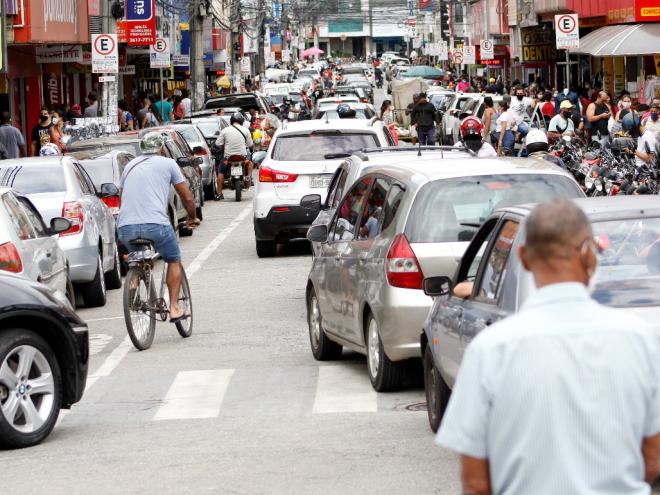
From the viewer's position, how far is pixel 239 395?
1034cm

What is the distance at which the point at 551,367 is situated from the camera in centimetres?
358

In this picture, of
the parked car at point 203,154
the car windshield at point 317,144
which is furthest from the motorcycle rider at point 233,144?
the car windshield at point 317,144

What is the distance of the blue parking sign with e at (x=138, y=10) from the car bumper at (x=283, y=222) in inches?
867

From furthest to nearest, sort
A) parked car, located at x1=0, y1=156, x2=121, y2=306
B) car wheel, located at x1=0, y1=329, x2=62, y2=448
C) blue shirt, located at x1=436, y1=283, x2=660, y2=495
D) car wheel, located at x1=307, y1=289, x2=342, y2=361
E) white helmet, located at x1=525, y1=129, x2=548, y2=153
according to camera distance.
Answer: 1. white helmet, located at x1=525, y1=129, x2=548, y2=153
2. parked car, located at x1=0, y1=156, x2=121, y2=306
3. car wheel, located at x1=307, y1=289, x2=342, y2=361
4. car wheel, located at x1=0, y1=329, x2=62, y2=448
5. blue shirt, located at x1=436, y1=283, x2=660, y2=495

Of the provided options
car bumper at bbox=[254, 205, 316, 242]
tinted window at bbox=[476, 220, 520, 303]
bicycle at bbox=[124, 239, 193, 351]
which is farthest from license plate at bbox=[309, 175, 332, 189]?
tinted window at bbox=[476, 220, 520, 303]

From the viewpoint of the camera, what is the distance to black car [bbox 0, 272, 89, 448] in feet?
28.1

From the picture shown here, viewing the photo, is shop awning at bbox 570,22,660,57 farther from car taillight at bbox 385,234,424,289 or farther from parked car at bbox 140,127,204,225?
car taillight at bbox 385,234,424,289

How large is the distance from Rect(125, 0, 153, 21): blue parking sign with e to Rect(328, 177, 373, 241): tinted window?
29.8 meters

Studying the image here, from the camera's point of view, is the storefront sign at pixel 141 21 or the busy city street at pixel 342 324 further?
the storefront sign at pixel 141 21

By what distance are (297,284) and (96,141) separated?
5.97 metres

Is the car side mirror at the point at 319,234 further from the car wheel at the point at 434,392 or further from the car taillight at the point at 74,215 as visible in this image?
the car taillight at the point at 74,215

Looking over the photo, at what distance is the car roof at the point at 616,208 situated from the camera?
7.01 m

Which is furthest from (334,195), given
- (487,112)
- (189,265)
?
(487,112)

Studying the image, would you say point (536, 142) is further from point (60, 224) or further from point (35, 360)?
point (35, 360)
